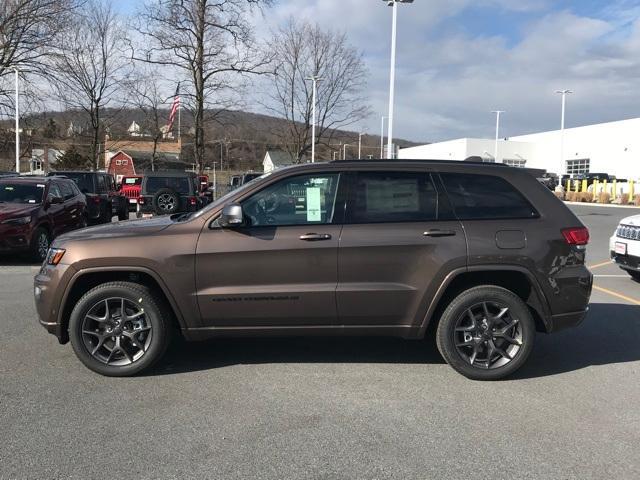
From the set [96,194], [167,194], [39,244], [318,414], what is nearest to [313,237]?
[318,414]

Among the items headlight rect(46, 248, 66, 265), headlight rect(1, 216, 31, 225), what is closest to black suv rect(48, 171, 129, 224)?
headlight rect(1, 216, 31, 225)

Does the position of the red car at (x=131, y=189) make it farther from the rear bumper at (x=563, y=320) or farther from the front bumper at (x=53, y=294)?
the rear bumper at (x=563, y=320)

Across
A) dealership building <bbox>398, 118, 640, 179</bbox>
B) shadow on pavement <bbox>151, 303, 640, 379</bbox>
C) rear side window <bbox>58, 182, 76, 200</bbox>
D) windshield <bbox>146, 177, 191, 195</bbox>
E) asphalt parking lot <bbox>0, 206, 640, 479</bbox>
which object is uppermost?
dealership building <bbox>398, 118, 640, 179</bbox>

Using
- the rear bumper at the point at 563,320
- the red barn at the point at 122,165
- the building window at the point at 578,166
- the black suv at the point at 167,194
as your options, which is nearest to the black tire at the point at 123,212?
the black suv at the point at 167,194

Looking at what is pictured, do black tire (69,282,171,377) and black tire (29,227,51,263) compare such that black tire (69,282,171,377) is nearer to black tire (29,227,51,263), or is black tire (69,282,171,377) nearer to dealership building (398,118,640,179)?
black tire (29,227,51,263)

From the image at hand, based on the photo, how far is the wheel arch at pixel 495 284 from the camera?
186 inches

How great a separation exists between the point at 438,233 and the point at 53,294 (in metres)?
3.23

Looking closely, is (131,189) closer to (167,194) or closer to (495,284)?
(167,194)

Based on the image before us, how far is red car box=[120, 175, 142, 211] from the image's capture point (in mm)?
24062

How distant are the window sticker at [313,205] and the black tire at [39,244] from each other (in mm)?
7935

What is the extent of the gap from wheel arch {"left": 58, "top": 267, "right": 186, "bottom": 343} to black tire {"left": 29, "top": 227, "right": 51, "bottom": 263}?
6.74 meters

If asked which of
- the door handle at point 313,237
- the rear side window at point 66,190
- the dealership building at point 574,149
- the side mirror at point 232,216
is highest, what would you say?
the dealership building at point 574,149

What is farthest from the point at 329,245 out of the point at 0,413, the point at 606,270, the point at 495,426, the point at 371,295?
the point at 606,270

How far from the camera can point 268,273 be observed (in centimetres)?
466
